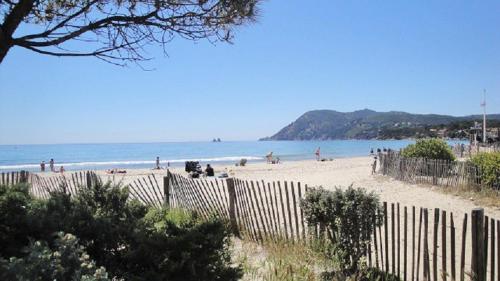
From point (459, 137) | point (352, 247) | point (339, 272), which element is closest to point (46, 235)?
point (339, 272)

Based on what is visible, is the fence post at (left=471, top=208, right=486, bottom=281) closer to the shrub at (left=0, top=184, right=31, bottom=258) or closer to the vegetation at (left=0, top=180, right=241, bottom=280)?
the vegetation at (left=0, top=180, right=241, bottom=280)

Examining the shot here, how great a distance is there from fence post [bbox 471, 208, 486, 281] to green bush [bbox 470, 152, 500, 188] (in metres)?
9.58

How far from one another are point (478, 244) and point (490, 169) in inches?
388

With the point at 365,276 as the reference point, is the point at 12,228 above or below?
above

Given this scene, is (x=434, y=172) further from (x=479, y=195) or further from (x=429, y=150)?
(x=429, y=150)

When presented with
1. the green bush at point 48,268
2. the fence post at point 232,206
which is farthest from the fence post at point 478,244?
the fence post at point 232,206

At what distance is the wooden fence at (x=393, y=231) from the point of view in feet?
15.3

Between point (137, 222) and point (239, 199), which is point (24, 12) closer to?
point (137, 222)

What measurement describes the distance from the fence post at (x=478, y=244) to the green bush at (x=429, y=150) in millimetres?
15912

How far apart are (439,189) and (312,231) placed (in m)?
10.1

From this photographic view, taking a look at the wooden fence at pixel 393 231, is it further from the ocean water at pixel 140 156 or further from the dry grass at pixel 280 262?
the ocean water at pixel 140 156

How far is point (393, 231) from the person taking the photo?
5.50 m

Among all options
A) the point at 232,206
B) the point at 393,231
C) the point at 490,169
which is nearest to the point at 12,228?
the point at 393,231

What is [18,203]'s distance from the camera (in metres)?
3.91
